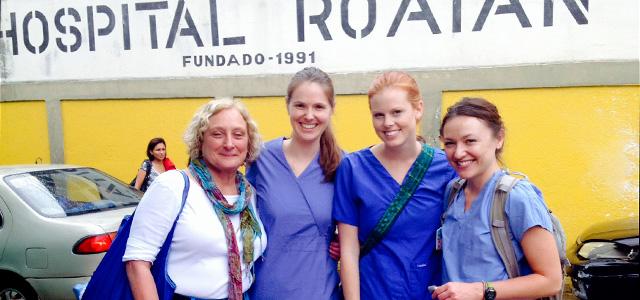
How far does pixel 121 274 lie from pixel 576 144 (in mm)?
5674

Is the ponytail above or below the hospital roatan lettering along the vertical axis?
below

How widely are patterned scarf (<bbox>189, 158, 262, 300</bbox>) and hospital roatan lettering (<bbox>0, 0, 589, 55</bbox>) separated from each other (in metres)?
4.94

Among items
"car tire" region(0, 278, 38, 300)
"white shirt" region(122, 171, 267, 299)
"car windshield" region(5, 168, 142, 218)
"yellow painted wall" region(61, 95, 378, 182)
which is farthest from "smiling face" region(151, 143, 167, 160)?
"white shirt" region(122, 171, 267, 299)

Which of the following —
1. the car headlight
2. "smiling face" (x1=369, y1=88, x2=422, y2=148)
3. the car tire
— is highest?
"smiling face" (x1=369, y1=88, x2=422, y2=148)

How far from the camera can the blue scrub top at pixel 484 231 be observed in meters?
1.98

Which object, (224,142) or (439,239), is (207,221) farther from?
(439,239)

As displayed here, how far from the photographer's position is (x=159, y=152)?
739cm

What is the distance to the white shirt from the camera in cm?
227

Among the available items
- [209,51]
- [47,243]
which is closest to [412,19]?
[209,51]

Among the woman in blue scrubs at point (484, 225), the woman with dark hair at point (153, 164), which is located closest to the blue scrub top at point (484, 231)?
the woman in blue scrubs at point (484, 225)

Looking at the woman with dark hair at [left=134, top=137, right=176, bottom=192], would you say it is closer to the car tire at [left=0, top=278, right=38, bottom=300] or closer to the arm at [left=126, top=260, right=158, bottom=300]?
the car tire at [left=0, top=278, right=38, bottom=300]

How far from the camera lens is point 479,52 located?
6797mm

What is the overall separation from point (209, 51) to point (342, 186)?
5.52m

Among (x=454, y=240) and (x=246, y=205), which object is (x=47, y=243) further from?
(x=454, y=240)
